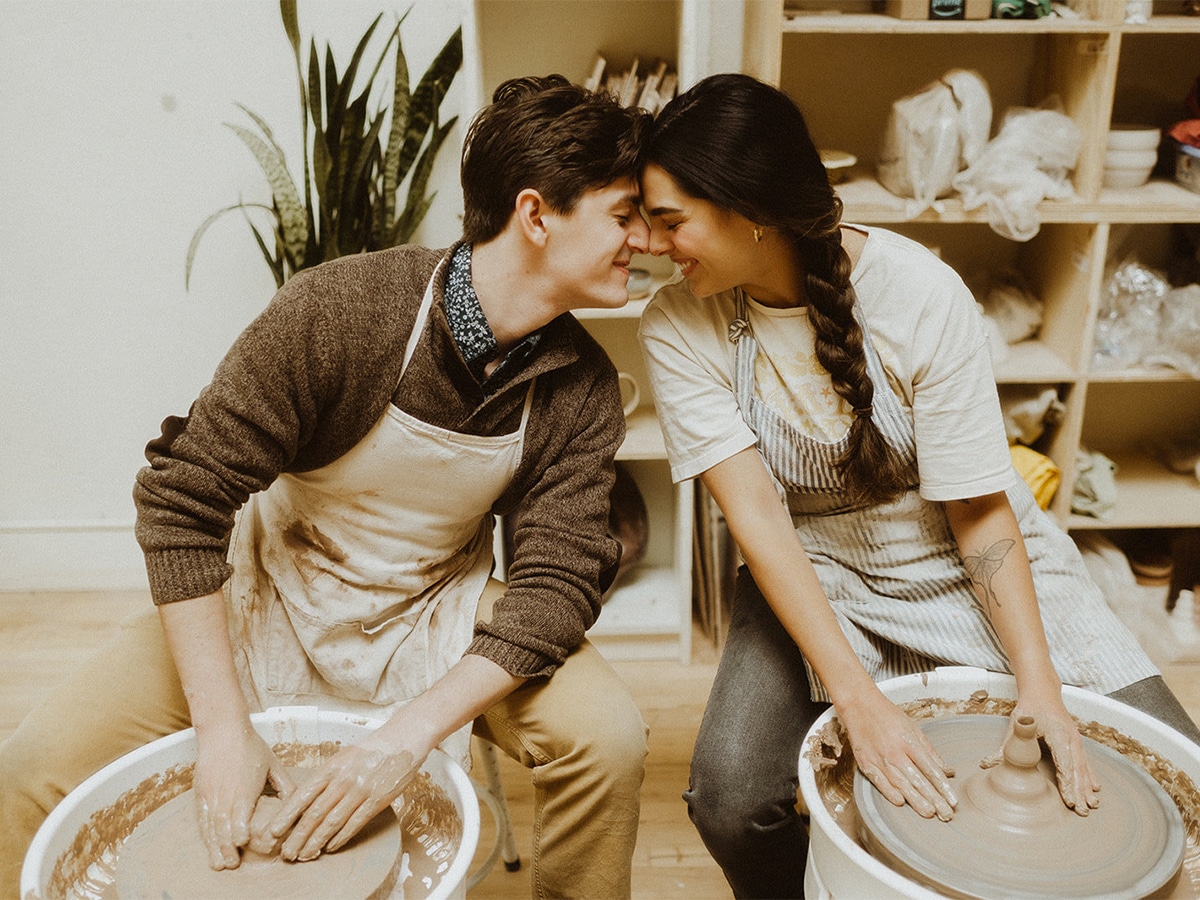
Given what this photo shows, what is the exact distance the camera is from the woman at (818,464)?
51.0 inches

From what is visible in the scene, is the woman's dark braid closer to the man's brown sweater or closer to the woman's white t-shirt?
the woman's white t-shirt

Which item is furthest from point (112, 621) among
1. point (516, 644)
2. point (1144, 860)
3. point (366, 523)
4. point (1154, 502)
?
point (1154, 502)

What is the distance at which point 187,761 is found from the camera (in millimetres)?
1243

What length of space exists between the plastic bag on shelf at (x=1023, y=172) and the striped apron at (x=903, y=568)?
80 cm

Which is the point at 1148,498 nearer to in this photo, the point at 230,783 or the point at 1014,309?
the point at 1014,309

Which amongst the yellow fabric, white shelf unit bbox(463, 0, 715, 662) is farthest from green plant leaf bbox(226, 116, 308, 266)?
the yellow fabric

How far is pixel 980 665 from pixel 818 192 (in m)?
0.67

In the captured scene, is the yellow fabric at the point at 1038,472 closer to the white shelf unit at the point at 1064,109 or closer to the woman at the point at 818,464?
the white shelf unit at the point at 1064,109

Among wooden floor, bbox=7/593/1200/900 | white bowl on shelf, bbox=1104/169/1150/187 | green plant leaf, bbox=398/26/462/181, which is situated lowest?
wooden floor, bbox=7/593/1200/900

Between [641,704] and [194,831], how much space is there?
135cm

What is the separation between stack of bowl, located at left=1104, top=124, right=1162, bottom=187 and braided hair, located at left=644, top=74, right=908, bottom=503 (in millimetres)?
1175

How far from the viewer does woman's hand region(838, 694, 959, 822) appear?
1.10 meters

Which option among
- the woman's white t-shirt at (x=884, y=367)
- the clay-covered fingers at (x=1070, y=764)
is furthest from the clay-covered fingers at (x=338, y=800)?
the clay-covered fingers at (x=1070, y=764)

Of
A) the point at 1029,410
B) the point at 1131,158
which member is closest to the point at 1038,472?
the point at 1029,410
